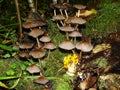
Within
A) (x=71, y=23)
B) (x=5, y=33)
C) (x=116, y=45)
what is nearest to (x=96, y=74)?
(x=116, y=45)

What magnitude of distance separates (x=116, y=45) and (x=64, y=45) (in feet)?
2.40

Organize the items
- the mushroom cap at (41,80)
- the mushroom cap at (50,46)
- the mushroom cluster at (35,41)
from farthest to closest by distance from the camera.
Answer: the mushroom cap at (50,46)
the mushroom cluster at (35,41)
the mushroom cap at (41,80)

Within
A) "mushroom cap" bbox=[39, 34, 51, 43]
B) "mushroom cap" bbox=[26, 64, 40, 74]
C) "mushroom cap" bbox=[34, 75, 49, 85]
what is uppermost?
"mushroom cap" bbox=[39, 34, 51, 43]

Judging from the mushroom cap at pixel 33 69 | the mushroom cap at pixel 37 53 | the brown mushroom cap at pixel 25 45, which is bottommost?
the mushroom cap at pixel 33 69

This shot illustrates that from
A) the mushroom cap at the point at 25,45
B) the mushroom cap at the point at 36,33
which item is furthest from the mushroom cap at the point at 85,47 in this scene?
the mushroom cap at the point at 25,45

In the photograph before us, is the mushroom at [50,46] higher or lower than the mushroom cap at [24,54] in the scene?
higher

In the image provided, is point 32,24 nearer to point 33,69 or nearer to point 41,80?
point 33,69

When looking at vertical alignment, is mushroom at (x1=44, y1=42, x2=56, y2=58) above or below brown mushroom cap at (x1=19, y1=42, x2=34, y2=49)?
below

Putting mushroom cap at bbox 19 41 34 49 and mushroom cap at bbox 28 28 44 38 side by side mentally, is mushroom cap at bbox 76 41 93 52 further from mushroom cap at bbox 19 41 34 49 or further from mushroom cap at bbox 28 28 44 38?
mushroom cap at bbox 19 41 34 49

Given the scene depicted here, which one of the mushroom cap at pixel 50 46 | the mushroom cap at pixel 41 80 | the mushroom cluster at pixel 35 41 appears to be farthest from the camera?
the mushroom cap at pixel 50 46

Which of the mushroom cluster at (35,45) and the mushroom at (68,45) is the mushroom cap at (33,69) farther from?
the mushroom at (68,45)

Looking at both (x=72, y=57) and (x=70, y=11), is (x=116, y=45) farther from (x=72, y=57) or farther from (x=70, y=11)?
(x=70, y=11)

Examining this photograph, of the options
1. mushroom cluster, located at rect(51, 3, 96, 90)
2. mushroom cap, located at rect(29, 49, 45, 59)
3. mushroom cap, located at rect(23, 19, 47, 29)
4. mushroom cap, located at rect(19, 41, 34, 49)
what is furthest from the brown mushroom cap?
mushroom cluster, located at rect(51, 3, 96, 90)

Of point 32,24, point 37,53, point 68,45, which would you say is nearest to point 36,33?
point 32,24
